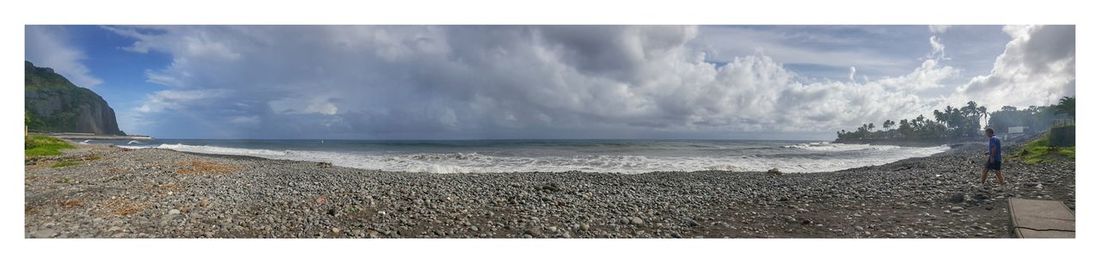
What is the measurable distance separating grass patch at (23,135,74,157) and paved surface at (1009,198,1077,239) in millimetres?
12325

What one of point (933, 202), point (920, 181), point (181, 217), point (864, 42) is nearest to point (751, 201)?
point (933, 202)

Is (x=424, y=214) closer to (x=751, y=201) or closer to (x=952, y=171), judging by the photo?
(x=751, y=201)

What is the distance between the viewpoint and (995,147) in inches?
257

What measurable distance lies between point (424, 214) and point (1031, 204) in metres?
7.49

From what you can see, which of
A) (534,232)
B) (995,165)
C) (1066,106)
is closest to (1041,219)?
(995,165)

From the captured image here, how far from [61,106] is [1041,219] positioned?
1371cm

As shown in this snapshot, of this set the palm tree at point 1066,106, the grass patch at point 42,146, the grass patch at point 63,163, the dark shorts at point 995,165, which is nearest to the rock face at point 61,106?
the grass patch at point 42,146

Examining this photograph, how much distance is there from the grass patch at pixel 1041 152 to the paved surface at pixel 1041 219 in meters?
2.28

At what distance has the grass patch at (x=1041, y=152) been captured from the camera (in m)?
6.81

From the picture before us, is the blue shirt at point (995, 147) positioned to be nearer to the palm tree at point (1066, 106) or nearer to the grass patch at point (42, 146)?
the palm tree at point (1066, 106)

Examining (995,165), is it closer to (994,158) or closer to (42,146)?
(994,158)

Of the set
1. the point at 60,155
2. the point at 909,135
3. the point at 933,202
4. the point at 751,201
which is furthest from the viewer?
the point at 909,135

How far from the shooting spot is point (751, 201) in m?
6.73

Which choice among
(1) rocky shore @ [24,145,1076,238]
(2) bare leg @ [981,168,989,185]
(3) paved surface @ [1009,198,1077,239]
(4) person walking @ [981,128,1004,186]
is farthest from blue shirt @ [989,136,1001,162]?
(3) paved surface @ [1009,198,1077,239]
